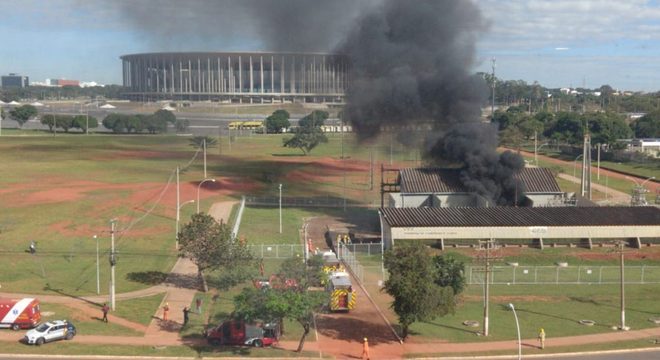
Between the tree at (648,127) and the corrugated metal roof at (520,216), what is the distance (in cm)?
9820

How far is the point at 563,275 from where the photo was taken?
44.8m

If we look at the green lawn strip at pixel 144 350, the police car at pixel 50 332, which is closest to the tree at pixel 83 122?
the police car at pixel 50 332

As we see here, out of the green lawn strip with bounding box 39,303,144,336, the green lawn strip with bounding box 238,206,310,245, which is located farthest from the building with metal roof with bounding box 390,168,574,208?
the green lawn strip with bounding box 39,303,144,336

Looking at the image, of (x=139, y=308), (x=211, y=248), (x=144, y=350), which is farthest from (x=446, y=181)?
(x=144, y=350)

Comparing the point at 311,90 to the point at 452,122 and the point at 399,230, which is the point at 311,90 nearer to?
the point at 452,122

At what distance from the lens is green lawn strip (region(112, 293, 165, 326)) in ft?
113

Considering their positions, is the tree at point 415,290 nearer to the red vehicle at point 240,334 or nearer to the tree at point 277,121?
the red vehicle at point 240,334

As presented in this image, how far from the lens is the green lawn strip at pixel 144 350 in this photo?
29094mm

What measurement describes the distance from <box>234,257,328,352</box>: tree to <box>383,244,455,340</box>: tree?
132 inches

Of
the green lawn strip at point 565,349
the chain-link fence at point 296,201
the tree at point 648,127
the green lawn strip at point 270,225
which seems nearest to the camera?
the green lawn strip at point 565,349

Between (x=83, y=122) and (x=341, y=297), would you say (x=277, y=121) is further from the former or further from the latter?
(x=341, y=297)

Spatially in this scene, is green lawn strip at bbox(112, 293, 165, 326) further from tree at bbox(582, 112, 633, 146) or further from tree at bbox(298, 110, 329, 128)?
tree at bbox(582, 112, 633, 146)

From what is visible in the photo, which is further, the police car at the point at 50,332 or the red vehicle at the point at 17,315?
the red vehicle at the point at 17,315

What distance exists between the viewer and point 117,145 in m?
117
